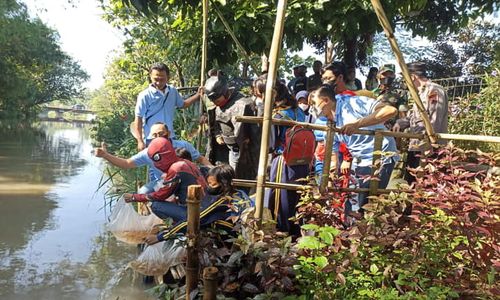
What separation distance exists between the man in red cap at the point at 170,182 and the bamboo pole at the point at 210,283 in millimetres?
1172

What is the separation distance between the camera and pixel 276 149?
12.0ft

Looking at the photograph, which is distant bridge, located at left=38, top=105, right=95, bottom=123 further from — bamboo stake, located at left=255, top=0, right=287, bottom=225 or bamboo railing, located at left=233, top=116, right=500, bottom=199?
bamboo stake, located at left=255, top=0, right=287, bottom=225

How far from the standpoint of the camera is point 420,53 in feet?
53.9

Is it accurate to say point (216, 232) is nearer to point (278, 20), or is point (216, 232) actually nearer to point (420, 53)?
point (278, 20)

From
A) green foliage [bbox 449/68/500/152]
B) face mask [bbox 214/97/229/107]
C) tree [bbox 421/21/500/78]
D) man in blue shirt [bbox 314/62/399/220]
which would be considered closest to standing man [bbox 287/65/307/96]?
green foliage [bbox 449/68/500/152]

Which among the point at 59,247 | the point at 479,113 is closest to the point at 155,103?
the point at 59,247

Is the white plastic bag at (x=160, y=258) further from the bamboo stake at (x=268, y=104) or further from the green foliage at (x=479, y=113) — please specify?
the green foliage at (x=479, y=113)

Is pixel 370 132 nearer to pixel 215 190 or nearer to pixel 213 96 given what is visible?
pixel 215 190

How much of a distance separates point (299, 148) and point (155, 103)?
5.94ft

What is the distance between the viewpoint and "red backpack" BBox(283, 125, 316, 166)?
3178 millimetres

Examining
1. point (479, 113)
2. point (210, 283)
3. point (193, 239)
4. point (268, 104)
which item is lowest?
point (210, 283)

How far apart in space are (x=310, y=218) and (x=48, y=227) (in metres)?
4.83

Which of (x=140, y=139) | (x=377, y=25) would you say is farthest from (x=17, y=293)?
(x=377, y=25)

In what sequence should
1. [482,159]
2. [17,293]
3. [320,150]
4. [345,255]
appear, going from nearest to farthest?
[345,255], [482,159], [320,150], [17,293]
